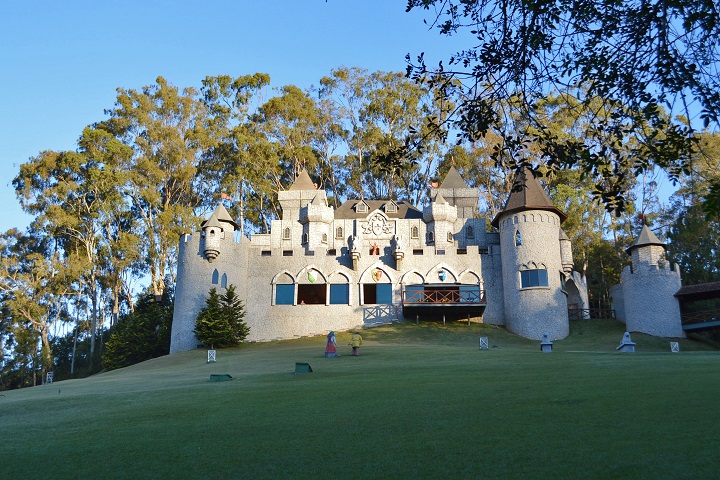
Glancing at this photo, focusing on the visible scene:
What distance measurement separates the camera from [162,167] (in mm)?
51375

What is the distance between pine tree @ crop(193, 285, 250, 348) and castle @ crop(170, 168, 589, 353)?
1.70 meters

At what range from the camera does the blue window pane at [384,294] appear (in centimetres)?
4000

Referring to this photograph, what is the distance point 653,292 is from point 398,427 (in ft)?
96.8

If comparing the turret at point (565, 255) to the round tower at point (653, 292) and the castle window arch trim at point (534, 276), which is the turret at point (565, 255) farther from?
the round tower at point (653, 292)

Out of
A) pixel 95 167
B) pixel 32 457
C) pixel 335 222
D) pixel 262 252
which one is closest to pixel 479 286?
pixel 335 222

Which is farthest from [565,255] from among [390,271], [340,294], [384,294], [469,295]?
[340,294]

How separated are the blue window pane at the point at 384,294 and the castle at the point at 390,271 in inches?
2.4

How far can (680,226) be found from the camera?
4528cm

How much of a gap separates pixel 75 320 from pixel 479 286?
3316cm

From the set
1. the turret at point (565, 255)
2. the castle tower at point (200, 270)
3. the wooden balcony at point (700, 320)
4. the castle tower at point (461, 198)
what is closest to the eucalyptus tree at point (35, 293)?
the castle tower at point (200, 270)

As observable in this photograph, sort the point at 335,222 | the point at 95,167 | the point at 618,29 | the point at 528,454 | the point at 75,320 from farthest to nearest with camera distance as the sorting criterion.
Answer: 1. the point at 75,320
2. the point at 95,167
3. the point at 335,222
4. the point at 618,29
5. the point at 528,454

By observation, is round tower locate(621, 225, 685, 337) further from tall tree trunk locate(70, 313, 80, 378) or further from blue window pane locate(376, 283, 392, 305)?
tall tree trunk locate(70, 313, 80, 378)

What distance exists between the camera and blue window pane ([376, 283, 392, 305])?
40000mm

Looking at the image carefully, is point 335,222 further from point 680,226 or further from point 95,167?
point 680,226
